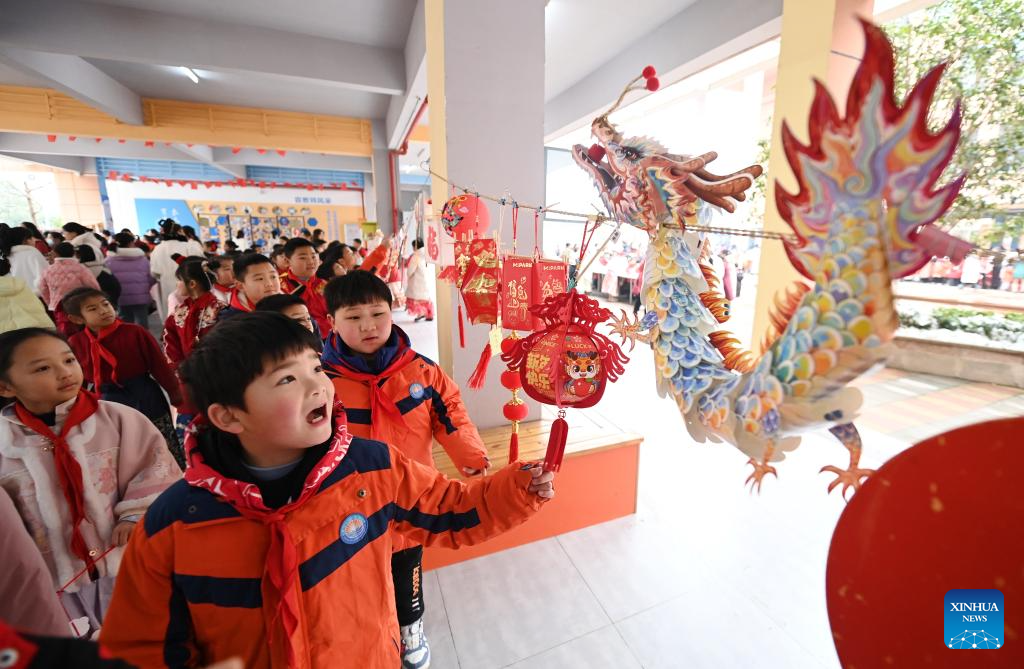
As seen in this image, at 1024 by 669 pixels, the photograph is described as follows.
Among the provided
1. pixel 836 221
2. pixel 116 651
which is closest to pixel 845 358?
pixel 836 221

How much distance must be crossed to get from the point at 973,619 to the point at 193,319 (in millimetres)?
2640

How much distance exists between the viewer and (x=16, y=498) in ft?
3.29

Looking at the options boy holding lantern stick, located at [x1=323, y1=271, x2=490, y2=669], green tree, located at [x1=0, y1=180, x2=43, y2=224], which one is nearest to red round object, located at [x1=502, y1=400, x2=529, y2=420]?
boy holding lantern stick, located at [x1=323, y1=271, x2=490, y2=669]

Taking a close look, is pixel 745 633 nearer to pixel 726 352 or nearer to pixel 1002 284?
pixel 726 352

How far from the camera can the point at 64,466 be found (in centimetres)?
102

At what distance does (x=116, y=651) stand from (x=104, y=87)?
6.64 metres

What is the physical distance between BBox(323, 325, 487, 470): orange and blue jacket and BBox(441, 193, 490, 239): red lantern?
19.3 inches

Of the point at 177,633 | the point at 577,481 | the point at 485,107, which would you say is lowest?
the point at 577,481

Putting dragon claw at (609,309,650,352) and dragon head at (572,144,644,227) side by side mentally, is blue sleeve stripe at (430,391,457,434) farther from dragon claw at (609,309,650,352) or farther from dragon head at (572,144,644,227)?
dragon head at (572,144,644,227)

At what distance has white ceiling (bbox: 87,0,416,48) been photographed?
3.57 meters

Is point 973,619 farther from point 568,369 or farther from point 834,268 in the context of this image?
point 568,369

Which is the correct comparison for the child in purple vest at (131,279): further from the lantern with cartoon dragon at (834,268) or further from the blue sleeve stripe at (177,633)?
the lantern with cartoon dragon at (834,268)

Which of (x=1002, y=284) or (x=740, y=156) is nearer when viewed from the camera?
(x=1002, y=284)

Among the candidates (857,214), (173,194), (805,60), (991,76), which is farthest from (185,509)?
(173,194)
